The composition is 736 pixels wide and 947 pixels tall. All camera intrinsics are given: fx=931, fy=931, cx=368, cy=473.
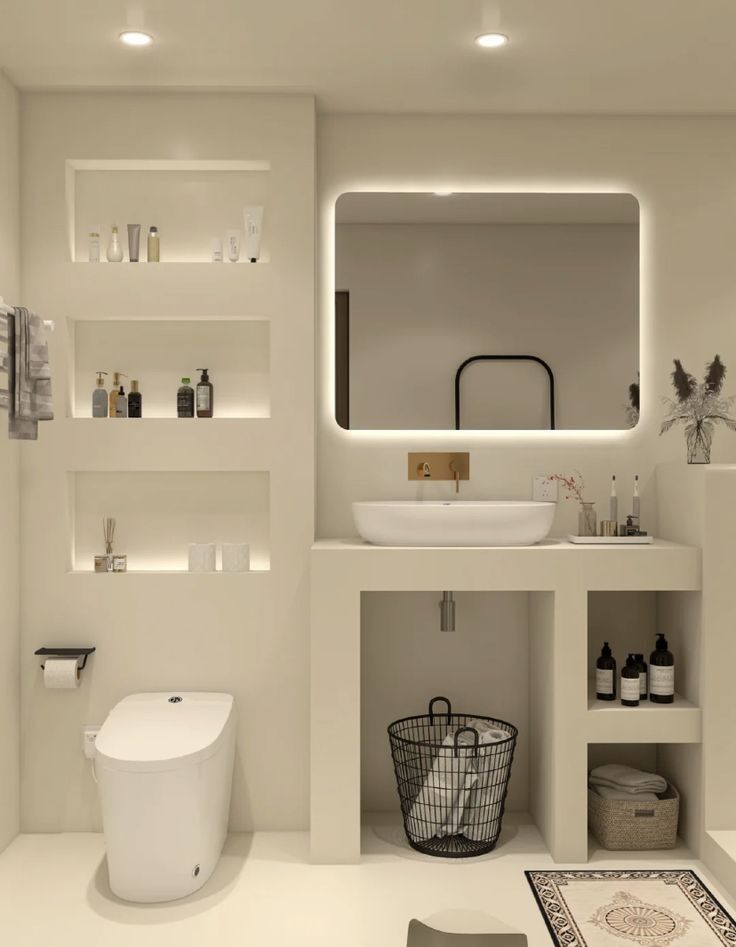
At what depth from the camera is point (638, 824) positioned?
3043 millimetres

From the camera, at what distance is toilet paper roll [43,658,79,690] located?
10.2 feet

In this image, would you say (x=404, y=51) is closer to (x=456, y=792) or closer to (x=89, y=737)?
(x=456, y=792)

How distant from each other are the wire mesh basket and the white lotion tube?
1733 millimetres

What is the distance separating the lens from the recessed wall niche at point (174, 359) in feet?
11.0

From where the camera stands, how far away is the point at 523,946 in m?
1.78

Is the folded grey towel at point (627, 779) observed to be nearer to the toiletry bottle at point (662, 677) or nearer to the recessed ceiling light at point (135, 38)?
the toiletry bottle at point (662, 677)

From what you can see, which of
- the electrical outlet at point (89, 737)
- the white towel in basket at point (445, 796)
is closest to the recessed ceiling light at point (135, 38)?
the electrical outlet at point (89, 737)

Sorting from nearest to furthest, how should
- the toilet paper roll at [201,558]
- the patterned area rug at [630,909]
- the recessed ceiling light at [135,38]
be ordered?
the patterned area rug at [630,909]
the recessed ceiling light at [135,38]
the toilet paper roll at [201,558]

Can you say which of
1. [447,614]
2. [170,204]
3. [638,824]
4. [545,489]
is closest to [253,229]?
[170,204]

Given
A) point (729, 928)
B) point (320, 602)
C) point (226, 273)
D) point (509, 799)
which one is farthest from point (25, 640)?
point (729, 928)

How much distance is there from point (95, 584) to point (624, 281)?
2185 mm

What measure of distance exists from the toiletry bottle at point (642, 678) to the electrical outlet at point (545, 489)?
2.14 ft

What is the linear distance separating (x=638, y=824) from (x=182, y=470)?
1934 millimetres

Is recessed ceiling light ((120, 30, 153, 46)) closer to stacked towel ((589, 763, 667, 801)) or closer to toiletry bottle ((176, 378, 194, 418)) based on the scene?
toiletry bottle ((176, 378, 194, 418))
